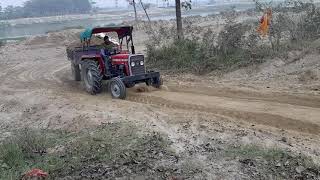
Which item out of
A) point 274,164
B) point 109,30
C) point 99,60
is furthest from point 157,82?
point 274,164

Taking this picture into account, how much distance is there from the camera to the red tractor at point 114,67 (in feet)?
44.9

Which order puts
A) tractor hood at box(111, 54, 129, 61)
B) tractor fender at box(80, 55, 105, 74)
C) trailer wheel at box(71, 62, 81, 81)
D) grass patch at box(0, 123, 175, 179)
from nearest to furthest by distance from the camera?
grass patch at box(0, 123, 175, 179), tractor hood at box(111, 54, 129, 61), tractor fender at box(80, 55, 105, 74), trailer wheel at box(71, 62, 81, 81)

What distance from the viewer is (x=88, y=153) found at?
8.97m

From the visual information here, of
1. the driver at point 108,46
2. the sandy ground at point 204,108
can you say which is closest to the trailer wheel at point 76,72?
the sandy ground at point 204,108

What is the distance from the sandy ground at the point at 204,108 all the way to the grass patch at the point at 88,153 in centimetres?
51

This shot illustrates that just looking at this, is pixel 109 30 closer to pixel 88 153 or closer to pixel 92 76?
pixel 92 76

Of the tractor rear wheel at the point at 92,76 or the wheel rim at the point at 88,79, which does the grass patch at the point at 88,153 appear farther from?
the wheel rim at the point at 88,79

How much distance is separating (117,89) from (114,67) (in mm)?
1007

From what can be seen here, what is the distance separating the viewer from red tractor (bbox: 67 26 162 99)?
538 inches

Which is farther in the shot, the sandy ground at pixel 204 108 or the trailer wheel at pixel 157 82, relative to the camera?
the trailer wheel at pixel 157 82

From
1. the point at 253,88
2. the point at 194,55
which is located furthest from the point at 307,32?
the point at 253,88

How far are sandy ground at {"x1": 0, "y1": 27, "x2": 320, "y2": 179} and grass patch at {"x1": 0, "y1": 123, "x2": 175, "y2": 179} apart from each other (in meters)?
0.51

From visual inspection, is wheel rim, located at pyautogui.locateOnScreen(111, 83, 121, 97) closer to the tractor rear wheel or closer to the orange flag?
the tractor rear wheel

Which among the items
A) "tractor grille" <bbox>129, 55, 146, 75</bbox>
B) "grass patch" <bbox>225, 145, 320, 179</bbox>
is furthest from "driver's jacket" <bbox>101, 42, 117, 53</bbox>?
"grass patch" <bbox>225, 145, 320, 179</bbox>
